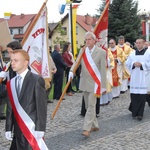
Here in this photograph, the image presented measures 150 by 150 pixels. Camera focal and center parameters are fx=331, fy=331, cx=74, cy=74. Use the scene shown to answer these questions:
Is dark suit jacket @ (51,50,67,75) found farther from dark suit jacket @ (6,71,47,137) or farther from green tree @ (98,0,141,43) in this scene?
green tree @ (98,0,141,43)

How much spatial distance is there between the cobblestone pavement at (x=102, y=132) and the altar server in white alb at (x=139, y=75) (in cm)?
32

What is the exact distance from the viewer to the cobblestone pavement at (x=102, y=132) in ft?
18.0

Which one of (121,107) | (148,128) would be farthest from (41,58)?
(121,107)

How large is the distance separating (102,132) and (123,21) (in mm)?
22399

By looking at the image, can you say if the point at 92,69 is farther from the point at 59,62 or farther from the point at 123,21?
the point at 123,21

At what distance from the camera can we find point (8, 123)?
3658 millimetres

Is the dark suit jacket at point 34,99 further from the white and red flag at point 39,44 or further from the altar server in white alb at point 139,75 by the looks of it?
the altar server in white alb at point 139,75

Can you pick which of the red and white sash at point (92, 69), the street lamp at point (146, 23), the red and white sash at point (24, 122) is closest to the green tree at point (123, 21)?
the street lamp at point (146, 23)

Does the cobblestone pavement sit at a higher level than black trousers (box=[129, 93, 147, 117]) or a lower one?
lower

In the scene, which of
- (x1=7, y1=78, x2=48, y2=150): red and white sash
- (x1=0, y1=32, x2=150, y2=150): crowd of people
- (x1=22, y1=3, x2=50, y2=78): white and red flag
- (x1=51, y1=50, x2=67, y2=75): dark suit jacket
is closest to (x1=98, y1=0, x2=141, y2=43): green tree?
(x1=0, y1=32, x2=150, y2=150): crowd of people

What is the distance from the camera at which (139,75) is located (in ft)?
25.9

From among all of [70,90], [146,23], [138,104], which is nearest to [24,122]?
[138,104]

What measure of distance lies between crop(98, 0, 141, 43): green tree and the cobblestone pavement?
63.8 feet

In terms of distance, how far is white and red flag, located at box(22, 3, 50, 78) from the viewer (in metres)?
5.43
